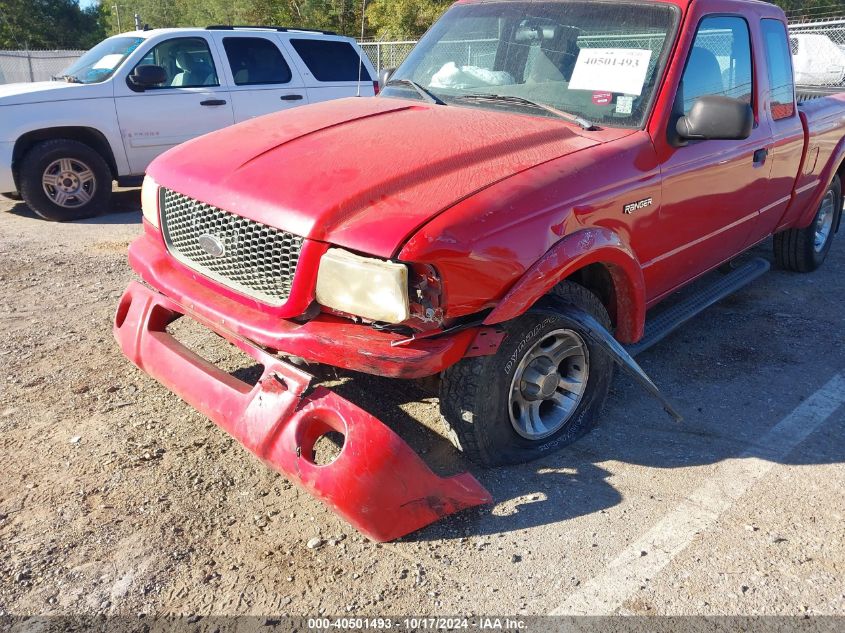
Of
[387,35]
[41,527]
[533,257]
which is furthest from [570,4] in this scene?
[387,35]

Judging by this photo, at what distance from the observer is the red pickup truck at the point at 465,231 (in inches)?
100.0

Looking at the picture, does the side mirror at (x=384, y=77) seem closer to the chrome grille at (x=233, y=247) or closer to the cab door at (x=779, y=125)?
the chrome grille at (x=233, y=247)

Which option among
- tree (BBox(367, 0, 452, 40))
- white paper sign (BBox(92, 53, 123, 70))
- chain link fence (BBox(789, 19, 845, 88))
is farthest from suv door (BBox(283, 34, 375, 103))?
tree (BBox(367, 0, 452, 40))

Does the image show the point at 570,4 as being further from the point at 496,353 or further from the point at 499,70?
the point at 496,353

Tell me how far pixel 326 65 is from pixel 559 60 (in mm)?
5812

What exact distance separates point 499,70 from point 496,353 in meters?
1.77

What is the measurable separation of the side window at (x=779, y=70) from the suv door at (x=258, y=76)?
5431 mm

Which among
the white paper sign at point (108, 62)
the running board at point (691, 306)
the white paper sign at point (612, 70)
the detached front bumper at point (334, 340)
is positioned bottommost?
the running board at point (691, 306)

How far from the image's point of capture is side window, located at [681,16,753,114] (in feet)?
11.7

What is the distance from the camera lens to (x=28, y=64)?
67.3 feet

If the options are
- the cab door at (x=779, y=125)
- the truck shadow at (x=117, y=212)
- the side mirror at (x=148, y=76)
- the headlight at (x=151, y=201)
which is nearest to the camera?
the headlight at (x=151, y=201)

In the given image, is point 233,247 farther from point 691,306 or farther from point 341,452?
point 691,306

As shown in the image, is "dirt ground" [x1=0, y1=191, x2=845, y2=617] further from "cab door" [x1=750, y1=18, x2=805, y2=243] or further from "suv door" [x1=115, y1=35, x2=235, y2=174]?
"suv door" [x1=115, y1=35, x2=235, y2=174]

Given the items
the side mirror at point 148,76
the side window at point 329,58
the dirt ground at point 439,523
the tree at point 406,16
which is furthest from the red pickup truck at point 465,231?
the tree at point 406,16
